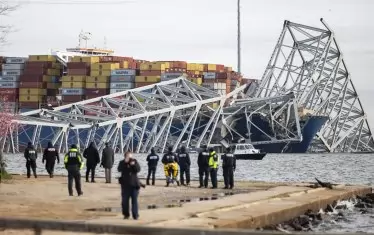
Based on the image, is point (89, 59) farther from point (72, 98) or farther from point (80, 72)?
point (72, 98)

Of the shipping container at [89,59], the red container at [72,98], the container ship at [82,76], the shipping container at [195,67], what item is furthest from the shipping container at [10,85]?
the shipping container at [195,67]

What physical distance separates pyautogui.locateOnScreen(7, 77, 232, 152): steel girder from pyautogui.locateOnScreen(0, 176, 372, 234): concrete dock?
2260 inches

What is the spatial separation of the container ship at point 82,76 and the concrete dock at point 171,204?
108m

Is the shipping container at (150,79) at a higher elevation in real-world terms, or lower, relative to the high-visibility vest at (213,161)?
higher

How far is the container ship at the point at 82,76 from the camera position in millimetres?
136375

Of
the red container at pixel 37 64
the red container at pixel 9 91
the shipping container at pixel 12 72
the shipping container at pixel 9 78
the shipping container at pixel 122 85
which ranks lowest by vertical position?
the red container at pixel 9 91

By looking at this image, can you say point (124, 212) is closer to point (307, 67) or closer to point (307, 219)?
point (307, 219)

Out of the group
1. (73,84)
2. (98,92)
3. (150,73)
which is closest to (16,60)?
(73,84)

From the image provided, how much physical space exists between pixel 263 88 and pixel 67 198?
8520 centimetres

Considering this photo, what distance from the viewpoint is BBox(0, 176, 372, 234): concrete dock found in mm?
14164

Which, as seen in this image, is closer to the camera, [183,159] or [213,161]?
[213,161]

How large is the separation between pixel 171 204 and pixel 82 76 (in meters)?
125

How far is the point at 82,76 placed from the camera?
140250 millimetres

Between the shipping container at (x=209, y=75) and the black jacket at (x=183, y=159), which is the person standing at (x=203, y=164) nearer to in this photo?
the black jacket at (x=183, y=159)
